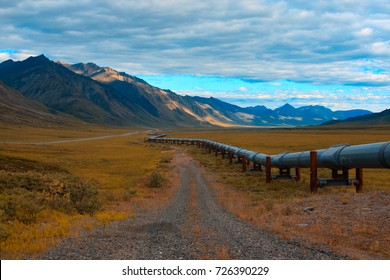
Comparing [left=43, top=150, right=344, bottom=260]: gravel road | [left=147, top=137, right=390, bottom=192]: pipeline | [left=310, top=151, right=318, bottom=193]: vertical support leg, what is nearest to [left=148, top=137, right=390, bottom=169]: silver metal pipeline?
[left=147, top=137, right=390, bottom=192]: pipeline

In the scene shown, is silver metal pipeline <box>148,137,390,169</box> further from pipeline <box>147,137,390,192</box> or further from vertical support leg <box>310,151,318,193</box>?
vertical support leg <box>310,151,318,193</box>

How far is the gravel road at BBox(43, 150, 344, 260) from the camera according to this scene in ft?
30.8

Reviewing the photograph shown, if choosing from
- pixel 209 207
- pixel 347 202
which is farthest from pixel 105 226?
pixel 347 202

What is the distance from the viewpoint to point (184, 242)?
35.4ft

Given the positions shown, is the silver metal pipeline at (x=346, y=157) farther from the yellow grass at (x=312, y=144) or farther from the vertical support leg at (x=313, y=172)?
the yellow grass at (x=312, y=144)

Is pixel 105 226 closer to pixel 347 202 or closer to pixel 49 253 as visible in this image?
pixel 49 253

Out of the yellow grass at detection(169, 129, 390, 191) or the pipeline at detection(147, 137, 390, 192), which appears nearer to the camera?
the pipeline at detection(147, 137, 390, 192)

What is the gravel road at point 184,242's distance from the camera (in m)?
9.38

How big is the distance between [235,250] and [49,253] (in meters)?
4.73

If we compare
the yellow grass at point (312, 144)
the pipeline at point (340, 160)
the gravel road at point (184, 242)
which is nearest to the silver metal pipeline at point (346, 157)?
the pipeline at point (340, 160)

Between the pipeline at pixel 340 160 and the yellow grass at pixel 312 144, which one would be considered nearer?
the pipeline at pixel 340 160

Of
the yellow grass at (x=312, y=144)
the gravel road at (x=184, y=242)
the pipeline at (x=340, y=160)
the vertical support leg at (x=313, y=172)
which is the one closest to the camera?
the gravel road at (x=184, y=242)

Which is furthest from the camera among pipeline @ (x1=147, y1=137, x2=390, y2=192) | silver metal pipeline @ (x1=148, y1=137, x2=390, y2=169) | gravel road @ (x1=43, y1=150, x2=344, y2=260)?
pipeline @ (x1=147, y1=137, x2=390, y2=192)

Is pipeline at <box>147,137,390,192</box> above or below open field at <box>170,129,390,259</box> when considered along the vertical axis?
above
